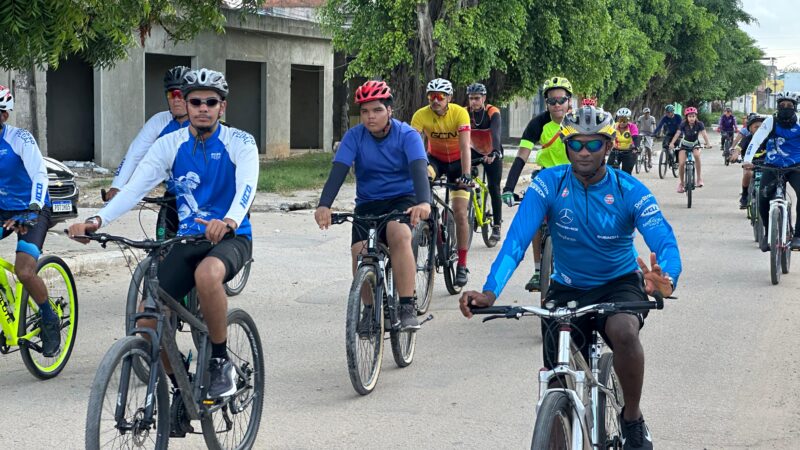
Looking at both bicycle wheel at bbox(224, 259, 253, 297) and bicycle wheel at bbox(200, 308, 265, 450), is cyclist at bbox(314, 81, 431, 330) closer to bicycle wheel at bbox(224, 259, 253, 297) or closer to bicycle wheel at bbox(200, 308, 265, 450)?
bicycle wheel at bbox(200, 308, 265, 450)


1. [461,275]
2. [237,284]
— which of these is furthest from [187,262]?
[461,275]

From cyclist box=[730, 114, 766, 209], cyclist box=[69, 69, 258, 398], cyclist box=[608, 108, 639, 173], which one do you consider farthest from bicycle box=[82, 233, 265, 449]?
cyclist box=[608, 108, 639, 173]

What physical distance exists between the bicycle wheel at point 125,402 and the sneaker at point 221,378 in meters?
0.43

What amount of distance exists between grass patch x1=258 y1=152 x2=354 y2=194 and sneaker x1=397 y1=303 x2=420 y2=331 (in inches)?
490

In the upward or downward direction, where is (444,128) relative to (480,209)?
upward

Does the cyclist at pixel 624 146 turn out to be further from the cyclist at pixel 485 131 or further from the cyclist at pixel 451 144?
the cyclist at pixel 451 144

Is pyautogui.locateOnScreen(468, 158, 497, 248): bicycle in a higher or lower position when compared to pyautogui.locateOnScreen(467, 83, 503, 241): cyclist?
lower

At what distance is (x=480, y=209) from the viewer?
13.4m

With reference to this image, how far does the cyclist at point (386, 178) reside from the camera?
7457mm

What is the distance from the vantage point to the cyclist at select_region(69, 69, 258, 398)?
5340 millimetres

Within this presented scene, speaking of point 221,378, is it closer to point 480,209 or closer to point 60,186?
point 480,209

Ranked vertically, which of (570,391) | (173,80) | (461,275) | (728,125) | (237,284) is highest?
(728,125)

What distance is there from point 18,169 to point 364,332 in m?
2.57

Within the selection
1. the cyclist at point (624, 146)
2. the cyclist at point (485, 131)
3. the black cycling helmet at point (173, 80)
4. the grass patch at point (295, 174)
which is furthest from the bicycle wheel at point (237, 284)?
the cyclist at point (624, 146)
